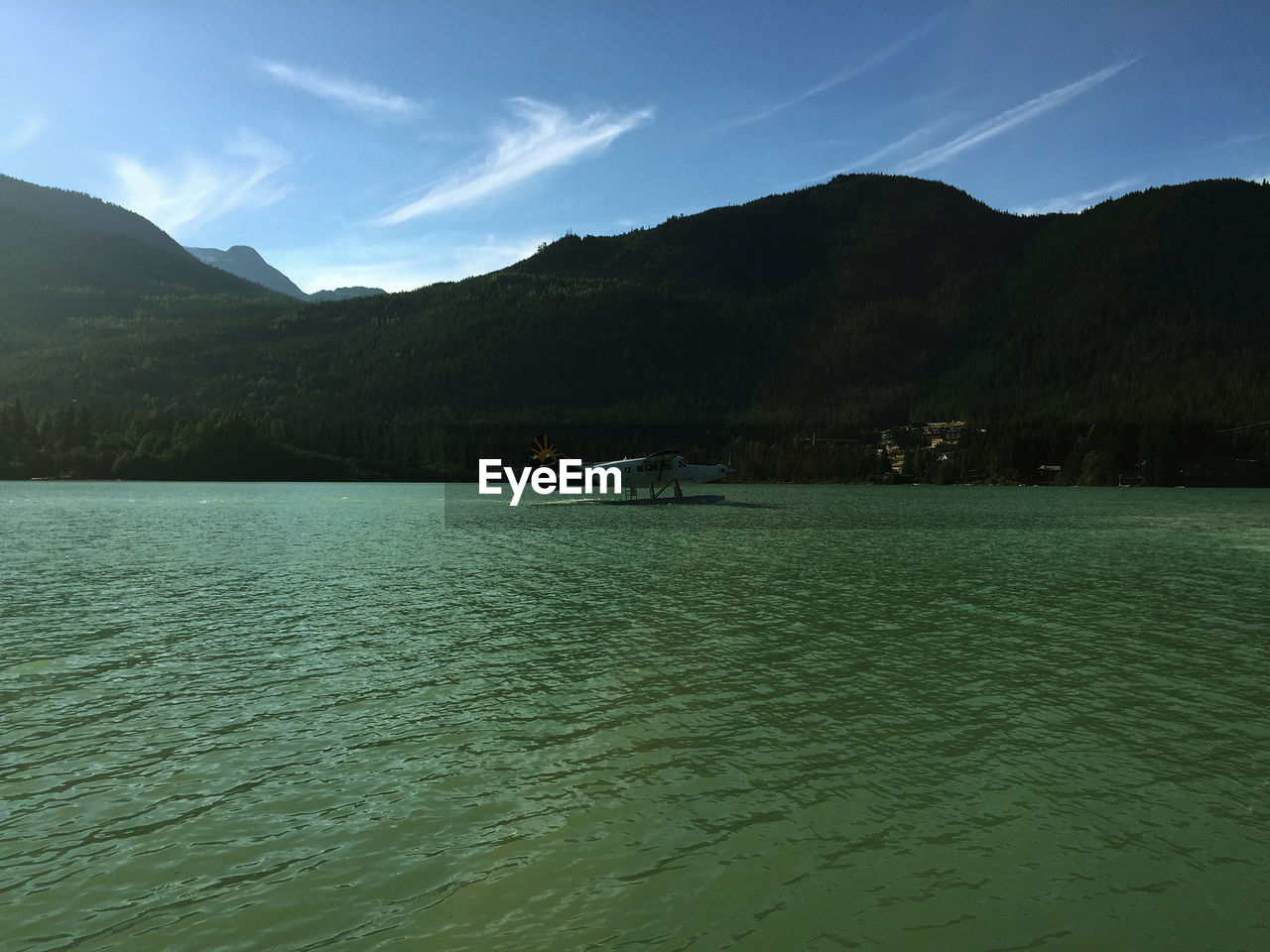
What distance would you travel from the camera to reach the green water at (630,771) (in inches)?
280

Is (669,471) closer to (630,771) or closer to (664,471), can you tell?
(664,471)

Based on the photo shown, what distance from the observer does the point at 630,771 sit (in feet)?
35.5

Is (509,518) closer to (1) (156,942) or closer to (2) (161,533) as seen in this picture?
(2) (161,533)

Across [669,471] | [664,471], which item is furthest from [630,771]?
[664,471]

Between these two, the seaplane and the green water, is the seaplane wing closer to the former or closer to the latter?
the seaplane

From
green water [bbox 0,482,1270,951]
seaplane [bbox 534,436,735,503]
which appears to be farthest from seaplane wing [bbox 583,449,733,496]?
green water [bbox 0,482,1270,951]

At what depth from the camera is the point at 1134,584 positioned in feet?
101

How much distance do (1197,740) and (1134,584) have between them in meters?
21.5

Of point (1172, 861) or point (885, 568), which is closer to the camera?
point (1172, 861)

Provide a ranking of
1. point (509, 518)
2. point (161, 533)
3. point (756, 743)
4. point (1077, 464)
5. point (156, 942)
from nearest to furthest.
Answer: point (156, 942), point (756, 743), point (161, 533), point (509, 518), point (1077, 464)

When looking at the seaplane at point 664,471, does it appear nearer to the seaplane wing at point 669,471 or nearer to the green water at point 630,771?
the seaplane wing at point 669,471

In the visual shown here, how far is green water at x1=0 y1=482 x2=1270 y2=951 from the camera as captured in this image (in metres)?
7.10

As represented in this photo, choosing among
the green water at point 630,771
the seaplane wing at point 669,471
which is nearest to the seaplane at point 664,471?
the seaplane wing at point 669,471

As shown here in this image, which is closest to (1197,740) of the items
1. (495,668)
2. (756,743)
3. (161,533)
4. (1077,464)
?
(756,743)
